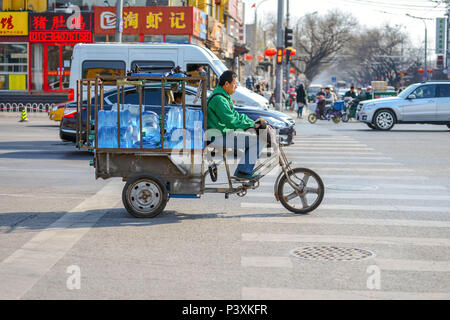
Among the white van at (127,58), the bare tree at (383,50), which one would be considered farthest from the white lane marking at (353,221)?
the bare tree at (383,50)

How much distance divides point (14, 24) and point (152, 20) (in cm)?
721

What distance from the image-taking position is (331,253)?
24.1ft

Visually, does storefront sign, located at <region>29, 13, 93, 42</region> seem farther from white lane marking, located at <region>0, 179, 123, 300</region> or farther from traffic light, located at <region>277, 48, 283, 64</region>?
white lane marking, located at <region>0, 179, 123, 300</region>

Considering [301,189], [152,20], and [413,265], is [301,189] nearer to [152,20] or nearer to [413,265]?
[413,265]

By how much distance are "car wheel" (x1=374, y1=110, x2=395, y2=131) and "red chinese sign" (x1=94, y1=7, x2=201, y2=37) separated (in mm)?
13718

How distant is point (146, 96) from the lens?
16.3 meters

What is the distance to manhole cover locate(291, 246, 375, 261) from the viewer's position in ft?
23.4

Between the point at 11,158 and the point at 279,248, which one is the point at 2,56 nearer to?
the point at 11,158

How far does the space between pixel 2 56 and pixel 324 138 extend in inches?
900

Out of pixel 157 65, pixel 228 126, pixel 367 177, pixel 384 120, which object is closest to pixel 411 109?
pixel 384 120

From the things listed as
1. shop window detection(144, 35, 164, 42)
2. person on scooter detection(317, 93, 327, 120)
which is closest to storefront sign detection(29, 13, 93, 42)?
shop window detection(144, 35, 164, 42)

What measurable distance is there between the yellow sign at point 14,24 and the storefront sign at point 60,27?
398 mm

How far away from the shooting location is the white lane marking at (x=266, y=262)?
22.3 ft

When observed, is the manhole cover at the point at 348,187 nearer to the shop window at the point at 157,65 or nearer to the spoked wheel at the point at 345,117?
the shop window at the point at 157,65
